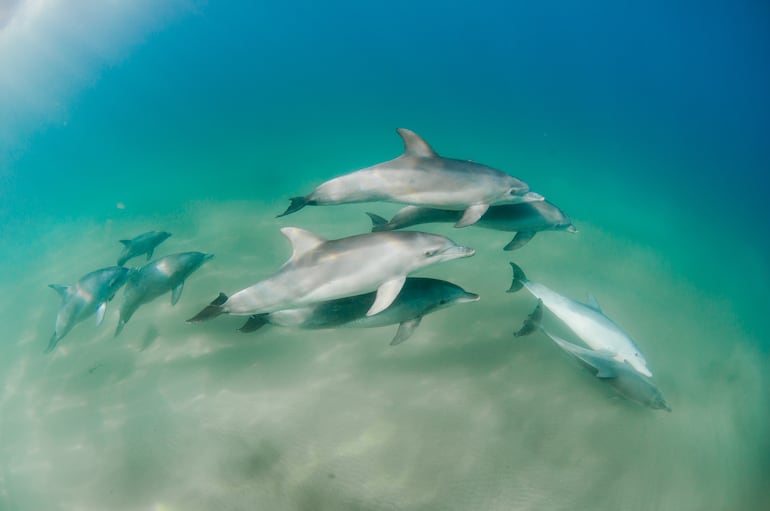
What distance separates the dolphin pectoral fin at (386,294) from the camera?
11.4 ft

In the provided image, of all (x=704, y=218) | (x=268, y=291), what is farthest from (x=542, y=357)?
(x=704, y=218)

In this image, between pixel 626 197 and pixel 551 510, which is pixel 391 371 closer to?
pixel 551 510

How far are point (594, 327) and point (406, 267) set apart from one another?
3201 millimetres

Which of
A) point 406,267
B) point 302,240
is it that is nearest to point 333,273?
point 302,240

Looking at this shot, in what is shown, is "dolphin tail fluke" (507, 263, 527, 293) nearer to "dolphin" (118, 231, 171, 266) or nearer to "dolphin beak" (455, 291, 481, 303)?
"dolphin beak" (455, 291, 481, 303)

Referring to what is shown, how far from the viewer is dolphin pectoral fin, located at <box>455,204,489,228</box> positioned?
4.43 metres

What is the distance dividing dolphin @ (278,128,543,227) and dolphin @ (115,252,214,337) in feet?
12.3

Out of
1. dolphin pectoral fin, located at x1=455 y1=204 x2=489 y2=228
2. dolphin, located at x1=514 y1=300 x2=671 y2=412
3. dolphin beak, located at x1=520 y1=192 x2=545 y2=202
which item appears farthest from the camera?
dolphin beak, located at x1=520 y1=192 x2=545 y2=202

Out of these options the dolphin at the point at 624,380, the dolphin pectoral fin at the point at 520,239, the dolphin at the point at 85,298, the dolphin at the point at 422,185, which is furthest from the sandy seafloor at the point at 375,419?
the dolphin at the point at 422,185

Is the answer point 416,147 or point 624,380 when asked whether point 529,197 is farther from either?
point 624,380

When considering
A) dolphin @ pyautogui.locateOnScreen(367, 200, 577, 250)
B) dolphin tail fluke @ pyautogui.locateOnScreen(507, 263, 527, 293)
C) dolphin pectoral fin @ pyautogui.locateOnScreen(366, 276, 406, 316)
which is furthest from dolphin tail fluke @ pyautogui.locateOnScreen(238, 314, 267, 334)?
dolphin tail fluke @ pyautogui.locateOnScreen(507, 263, 527, 293)

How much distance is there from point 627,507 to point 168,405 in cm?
573

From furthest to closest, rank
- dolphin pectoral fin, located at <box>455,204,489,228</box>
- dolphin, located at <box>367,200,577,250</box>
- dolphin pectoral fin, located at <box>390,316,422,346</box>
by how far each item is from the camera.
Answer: dolphin, located at <box>367,200,577,250</box> → dolphin pectoral fin, located at <box>455,204,489,228</box> → dolphin pectoral fin, located at <box>390,316,422,346</box>

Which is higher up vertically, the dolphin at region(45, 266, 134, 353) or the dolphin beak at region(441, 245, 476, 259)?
the dolphin beak at region(441, 245, 476, 259)
